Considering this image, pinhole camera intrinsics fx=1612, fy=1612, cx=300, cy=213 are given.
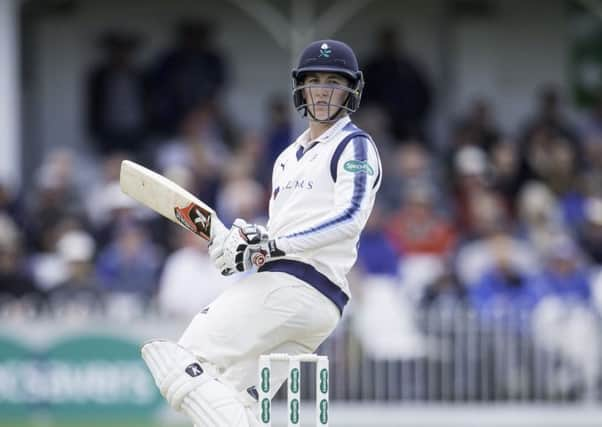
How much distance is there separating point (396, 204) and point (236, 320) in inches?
338

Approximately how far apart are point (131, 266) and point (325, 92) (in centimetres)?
682

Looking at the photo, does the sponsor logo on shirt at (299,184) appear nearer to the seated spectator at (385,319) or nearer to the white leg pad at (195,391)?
the white leg pad at (195,391)

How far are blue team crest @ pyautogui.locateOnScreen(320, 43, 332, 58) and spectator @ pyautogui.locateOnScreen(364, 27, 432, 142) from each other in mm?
9055

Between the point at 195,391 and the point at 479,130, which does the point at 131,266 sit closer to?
the point at 479,130

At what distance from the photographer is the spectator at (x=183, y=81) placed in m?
16.0

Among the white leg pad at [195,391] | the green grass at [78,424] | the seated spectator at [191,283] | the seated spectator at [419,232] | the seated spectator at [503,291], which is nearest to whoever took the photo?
the white leg pad at [195,391]

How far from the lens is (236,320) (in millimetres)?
6750

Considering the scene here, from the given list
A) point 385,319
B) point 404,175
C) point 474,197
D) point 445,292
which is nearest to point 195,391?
point 385,319

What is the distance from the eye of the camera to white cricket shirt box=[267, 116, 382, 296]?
6613 millimetres

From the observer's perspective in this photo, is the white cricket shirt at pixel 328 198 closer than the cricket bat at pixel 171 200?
Yes

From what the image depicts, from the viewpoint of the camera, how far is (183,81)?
16016mm

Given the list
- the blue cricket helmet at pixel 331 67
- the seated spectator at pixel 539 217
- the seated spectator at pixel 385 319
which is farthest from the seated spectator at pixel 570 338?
the blue cricket helmet at pixel 331 67

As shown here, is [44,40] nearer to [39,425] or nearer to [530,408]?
[39,425]

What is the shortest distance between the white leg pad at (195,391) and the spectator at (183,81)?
9.33 m
